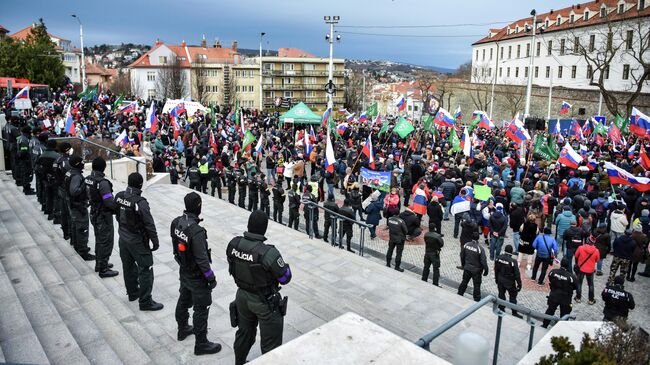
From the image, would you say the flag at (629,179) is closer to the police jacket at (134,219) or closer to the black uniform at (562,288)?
the black uniform at (562,288)

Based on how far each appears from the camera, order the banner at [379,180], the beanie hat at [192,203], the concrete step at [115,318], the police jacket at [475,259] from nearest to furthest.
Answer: the beanie hat at [192,203] → the concrete step at [115,318] → the police jacket at [475,259] → the banner at [379,180]

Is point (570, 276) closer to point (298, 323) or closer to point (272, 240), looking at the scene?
point (298, 323)

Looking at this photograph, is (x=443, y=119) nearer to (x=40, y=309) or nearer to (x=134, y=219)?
(x=134, y=219)

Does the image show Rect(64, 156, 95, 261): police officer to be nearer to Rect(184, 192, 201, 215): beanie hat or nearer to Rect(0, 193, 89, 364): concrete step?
Rect(0, 193, 89, 364): concrete step

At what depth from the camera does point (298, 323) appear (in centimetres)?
679

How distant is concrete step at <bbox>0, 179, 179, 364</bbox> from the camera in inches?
219

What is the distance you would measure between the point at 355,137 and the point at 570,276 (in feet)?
75.9

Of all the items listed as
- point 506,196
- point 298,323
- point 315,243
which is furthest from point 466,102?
point 298,323

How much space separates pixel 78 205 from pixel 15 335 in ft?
9.08

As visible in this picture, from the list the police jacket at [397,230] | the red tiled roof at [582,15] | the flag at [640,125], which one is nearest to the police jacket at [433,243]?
the police jacket at [397,230]

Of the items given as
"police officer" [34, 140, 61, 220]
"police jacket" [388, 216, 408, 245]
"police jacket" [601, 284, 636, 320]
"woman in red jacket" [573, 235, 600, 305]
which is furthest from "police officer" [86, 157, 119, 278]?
"woman in red jacket" [573, 235, 600, 305]

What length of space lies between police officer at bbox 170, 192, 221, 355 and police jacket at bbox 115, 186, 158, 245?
80 centimetres

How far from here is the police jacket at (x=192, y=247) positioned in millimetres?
5258

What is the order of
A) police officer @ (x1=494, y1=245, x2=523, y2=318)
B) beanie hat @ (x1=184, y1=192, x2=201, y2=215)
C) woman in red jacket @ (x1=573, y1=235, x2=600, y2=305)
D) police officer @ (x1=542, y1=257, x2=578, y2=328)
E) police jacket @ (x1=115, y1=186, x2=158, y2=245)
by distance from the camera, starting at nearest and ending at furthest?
beanie hat @ (x1=184, y1=192, x2=201, y2=215) → police jacket @ (x1=115, y1=186, x2=158, y2=245) → police officer @ (x1=542, y1=257, x2=578, y2=328) → police officer @ (x1=494, y1=245, x2=523, y2=318) → woman in red jacket @ (x1=573, y1=235, x2=600, y2=305)
